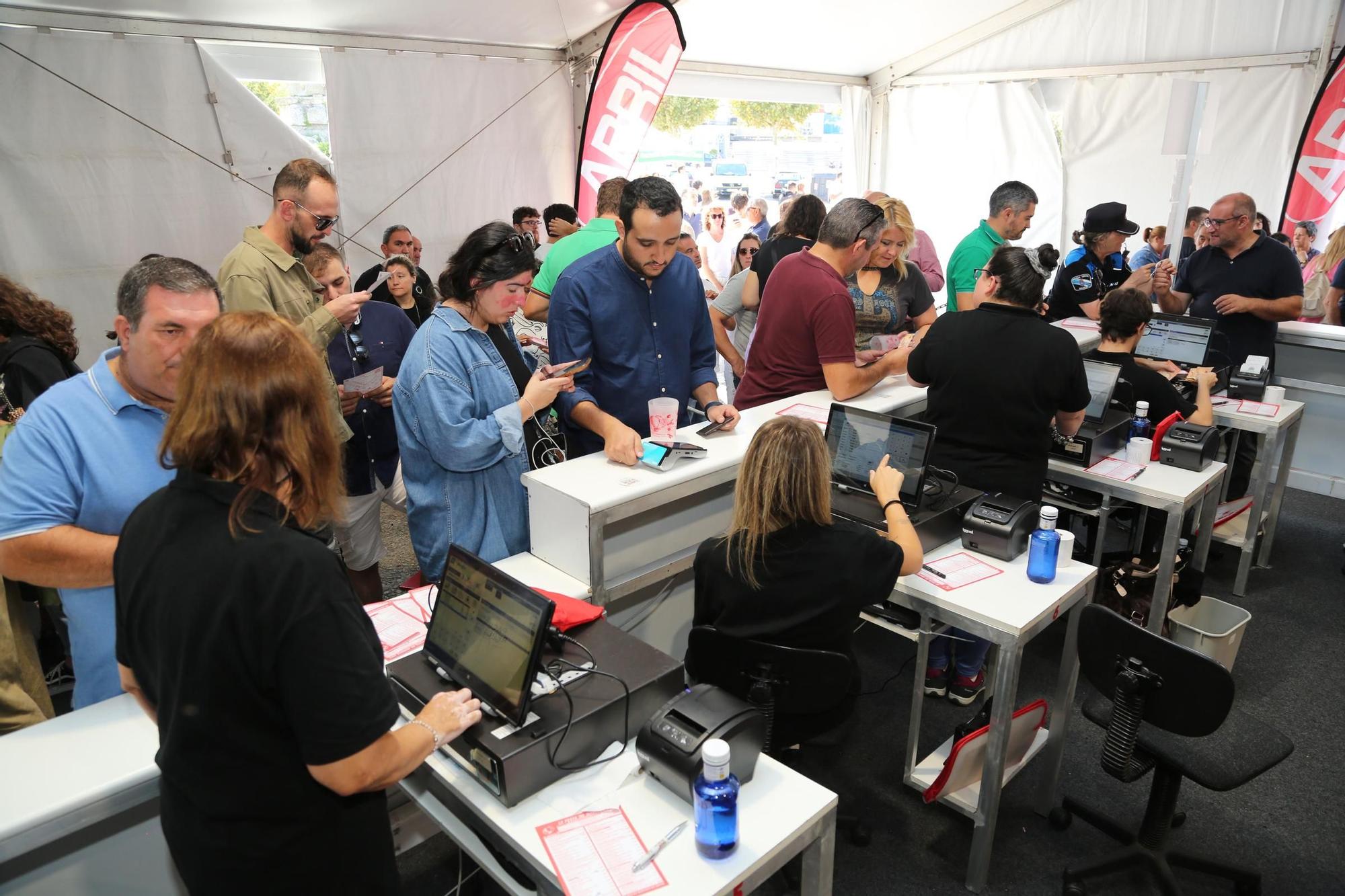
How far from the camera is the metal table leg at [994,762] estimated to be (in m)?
2.21

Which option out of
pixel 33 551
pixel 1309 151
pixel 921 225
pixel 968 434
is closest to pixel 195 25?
pixel 33 551

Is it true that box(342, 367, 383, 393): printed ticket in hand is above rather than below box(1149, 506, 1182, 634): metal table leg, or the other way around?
above

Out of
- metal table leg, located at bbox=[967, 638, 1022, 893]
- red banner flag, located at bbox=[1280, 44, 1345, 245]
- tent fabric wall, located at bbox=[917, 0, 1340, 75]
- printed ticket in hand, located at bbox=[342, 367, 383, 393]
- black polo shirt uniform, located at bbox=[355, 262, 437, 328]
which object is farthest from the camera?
tent fabric wall, located at bbox=[917, 0, 1340, 75]

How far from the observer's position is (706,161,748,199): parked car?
8516 millimetres

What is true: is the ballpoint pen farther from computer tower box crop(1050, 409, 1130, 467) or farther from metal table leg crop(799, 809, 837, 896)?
computer tower box crop(1050, 409, 1130, 467)

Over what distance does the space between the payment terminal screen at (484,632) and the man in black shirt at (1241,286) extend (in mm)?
4185

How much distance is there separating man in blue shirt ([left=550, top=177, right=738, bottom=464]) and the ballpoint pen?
1274 mm

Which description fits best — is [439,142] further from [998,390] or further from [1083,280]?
[998,390]

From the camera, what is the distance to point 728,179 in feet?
28.3

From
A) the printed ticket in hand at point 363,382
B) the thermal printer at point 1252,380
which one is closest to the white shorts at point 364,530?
the printed ticket in hand at point 363,382

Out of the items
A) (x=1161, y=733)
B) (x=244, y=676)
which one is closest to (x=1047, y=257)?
(x=1161, y=733)

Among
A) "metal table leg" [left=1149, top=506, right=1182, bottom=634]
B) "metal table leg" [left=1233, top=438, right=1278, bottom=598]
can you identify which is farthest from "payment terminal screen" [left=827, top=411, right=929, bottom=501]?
"metal table leg" [left=1233, top=438, right=1278, bottom=598]

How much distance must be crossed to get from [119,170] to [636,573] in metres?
3.86

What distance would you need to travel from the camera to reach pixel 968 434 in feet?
9.24
